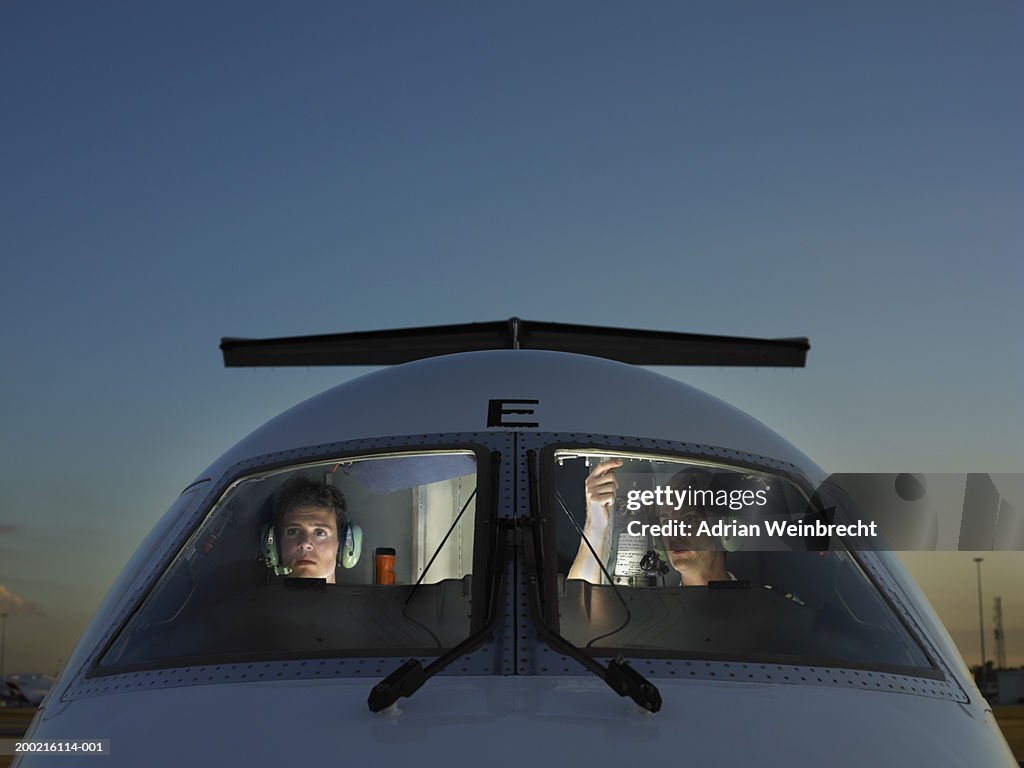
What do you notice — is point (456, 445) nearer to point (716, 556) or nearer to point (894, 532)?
point (716, 556)

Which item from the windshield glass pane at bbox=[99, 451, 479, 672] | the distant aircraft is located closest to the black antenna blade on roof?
the distant aircraft

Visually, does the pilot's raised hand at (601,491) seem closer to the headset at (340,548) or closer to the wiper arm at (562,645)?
the wiper arm at (562,645)

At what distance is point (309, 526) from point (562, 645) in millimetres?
1921

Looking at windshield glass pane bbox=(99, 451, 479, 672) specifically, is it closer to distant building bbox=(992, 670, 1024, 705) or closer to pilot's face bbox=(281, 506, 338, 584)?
pilot's face bbox=(281, 506, 338, 584)

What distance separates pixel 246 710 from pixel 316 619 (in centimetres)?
95

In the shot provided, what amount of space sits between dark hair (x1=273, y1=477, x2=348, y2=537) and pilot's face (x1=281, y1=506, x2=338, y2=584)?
24mm

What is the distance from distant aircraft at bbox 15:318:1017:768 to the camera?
3930mm

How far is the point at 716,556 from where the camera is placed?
236 inches

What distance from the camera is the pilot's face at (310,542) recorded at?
226 inches

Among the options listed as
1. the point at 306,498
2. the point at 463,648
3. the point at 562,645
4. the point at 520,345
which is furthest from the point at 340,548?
the point at 520,345

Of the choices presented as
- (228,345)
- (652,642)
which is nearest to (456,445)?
(652,642)

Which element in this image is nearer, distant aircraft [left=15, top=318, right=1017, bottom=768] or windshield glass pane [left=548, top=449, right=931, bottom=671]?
distant aircraft [left=15, top=318, right=1017, bottom=768]

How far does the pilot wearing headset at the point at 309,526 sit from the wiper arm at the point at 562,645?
120cm

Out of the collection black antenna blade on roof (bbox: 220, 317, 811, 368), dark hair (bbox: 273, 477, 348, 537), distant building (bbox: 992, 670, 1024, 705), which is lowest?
distant building (bbox: 992, 670, 1024, 705)
